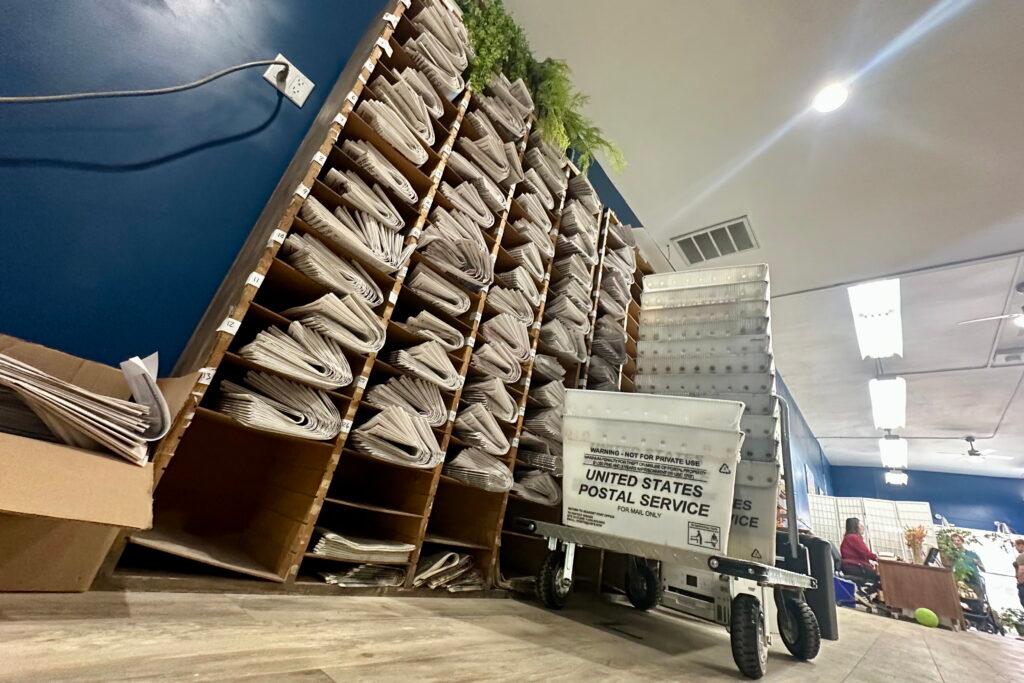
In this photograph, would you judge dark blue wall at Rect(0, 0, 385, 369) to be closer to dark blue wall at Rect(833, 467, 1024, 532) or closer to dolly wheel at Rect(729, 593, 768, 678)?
dolly wheel at Rect(729, 593, 768, 678)

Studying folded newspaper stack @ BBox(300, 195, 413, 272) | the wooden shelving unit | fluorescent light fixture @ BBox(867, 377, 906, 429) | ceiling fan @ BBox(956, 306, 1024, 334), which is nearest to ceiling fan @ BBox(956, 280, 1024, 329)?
ceiling fan @ BBox(956, 306, 1024, 334)

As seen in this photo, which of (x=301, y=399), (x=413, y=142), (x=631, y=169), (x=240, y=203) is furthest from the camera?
(x=631, y=169)

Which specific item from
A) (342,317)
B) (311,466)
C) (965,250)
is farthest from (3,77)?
(965,250)

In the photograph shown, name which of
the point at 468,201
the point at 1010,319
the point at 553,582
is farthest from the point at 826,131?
the point at 1010,319

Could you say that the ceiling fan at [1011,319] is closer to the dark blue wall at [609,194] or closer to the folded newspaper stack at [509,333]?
the dark blue wall at [609,194]

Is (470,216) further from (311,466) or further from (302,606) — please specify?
(302,606)

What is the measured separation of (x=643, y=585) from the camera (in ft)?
6.90

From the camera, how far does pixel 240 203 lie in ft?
5.12

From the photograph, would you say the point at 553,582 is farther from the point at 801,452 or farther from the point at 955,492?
the point at 955,492

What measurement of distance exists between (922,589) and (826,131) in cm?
577

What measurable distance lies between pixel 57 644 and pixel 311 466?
75 cm

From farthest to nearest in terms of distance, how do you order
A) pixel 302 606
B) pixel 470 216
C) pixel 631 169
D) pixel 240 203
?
pixel 631 169
pixel 470 216
pixel 240 203
pixel 302 606

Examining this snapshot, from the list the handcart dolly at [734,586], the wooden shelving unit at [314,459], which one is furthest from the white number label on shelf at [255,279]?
the handcart dolly at [734,586]

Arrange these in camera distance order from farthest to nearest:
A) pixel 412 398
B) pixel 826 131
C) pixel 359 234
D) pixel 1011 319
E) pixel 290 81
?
1. pixel 1011 319
2. pixel 826 131
3. pixel 290 81
4. pixel 412 398
5. pixel 359 234
